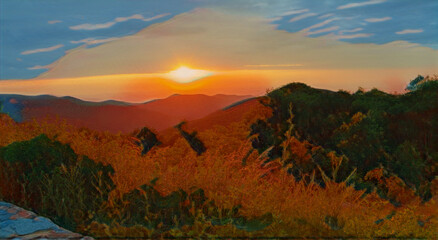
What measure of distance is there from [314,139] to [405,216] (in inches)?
147

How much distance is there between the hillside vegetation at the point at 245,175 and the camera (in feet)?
14.6

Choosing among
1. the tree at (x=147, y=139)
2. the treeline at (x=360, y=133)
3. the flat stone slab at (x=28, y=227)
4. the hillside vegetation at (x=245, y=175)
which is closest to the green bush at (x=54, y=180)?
the hillside vegetation at (x=245, y=175)

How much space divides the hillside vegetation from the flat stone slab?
0.71 ft

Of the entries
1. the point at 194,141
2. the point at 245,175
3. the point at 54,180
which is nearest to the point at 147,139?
the point at 194,141

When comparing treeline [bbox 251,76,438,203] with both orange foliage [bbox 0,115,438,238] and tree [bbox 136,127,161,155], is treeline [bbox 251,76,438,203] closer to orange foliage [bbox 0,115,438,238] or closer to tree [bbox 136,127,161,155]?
orange foliage [bbox 0,115,438,238]

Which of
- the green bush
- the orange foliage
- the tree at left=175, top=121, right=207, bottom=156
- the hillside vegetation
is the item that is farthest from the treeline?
the green bush

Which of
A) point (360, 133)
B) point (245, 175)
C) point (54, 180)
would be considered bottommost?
point (245, 175)

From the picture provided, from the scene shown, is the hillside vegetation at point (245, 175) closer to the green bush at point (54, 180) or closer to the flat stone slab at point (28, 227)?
the green bush at point (54, 180)

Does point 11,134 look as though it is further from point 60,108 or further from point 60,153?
point 60,108

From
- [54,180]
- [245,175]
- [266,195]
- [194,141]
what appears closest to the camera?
[266,195]

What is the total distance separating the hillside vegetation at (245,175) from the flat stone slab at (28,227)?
Answer: 8.5 inches

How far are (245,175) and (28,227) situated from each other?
8.46 feet

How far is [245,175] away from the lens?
18.5ft

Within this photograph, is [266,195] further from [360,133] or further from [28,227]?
[360,133]
